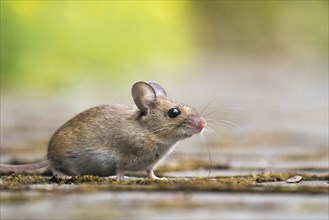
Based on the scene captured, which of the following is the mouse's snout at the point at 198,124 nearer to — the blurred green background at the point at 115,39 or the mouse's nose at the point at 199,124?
the mouse's nose at the point at 199,124

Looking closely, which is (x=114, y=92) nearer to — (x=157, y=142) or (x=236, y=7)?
(x=157, y=142)

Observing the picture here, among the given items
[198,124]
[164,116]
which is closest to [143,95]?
[164,116]

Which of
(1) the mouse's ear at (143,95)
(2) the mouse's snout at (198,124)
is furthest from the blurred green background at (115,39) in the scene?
(2) the mouse's snout at (198,124)

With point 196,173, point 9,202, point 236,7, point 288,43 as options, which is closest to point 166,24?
point 288,43

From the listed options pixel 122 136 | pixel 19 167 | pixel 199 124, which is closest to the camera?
pixel 19 167

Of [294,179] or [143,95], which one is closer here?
[294,179]

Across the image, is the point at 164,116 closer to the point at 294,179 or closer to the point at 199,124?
the point at 199,124

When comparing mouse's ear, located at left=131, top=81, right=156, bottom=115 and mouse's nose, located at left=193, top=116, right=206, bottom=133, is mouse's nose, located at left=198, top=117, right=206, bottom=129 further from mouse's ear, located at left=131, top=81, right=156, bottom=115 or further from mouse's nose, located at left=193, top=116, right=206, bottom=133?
mouse's ear, located at left=131, top=81, right=156, bottom=115

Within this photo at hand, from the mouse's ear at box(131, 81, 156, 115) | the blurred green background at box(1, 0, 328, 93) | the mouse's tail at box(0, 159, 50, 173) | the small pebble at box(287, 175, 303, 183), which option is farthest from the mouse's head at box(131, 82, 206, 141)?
the blurred green background at box(1, 0, 328, 93)
